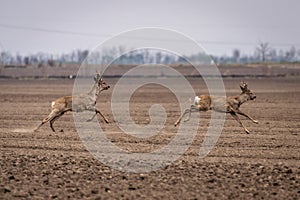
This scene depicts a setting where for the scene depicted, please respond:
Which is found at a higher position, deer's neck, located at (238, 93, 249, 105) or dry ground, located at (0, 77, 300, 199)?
deer's neck, located at (238, 93, 249, 105)

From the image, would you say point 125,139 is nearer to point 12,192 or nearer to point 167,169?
point 167,169

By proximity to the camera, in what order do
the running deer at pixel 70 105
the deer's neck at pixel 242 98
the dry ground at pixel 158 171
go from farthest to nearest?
the deer's neck at pixel 242 98 → the running deer at pixel 70 105 → the dry ground at pixel 158 171

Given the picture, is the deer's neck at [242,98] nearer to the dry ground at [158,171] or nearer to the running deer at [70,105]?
the dry ground at [158,171]

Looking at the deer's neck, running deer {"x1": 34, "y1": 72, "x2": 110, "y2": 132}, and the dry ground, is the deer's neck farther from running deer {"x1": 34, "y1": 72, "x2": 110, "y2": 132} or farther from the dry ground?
running deer {"x1": 34, "y1": 72, "x2": 110, "y2": 132}

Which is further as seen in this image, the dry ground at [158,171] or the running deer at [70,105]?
the running deer at [70,105]

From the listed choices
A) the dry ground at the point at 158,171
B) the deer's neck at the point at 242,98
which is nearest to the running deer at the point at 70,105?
the dry ground at the point at 158,171

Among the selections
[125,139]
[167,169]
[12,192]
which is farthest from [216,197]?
[125,139]

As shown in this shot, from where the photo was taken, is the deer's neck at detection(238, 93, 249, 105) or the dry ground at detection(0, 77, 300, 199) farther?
the deer's neck at detection(238, 93, 249, 105)

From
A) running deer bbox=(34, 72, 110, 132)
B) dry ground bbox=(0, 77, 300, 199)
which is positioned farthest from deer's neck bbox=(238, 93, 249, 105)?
running deer bbox=(34, 72, 110, 132)

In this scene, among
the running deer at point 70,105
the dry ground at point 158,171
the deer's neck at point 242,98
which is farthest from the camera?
the deer's neck at point 242,98

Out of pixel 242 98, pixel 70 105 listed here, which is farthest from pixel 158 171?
pixel 242 98

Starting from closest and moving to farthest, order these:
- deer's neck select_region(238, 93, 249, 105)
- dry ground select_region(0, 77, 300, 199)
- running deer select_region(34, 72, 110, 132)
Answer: dry ground select_region(0, 77, 300, 199), running deer select_region(34, 72, 110, 132), deer's neck select_region(238, 93, 249, 105)

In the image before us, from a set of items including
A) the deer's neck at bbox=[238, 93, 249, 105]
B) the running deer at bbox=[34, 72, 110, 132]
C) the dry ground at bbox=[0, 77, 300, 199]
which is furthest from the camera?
the deer's neck at bbox=[238, 93, 249, 105]

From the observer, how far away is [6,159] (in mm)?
14594
